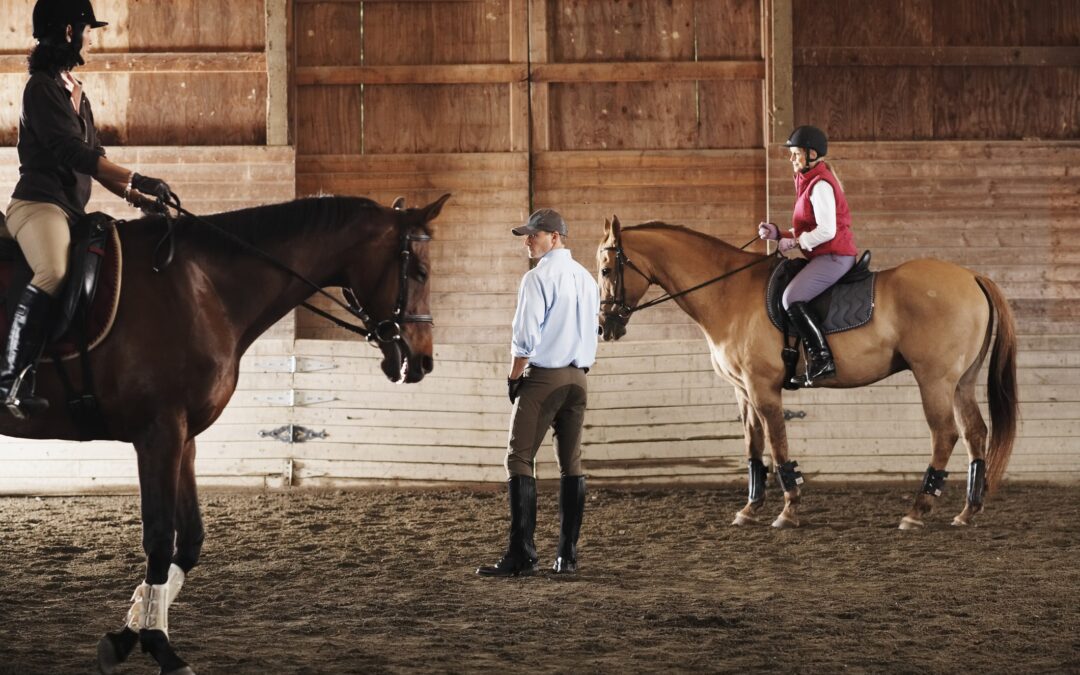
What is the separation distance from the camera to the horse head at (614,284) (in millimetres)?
7617

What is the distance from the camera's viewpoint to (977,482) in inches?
291

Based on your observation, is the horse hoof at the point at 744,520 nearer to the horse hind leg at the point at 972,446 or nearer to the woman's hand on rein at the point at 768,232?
the horse hind leg at the point at 972,446

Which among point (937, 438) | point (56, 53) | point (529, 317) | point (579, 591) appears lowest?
point (579, 591)

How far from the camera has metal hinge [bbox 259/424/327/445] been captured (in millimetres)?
9219

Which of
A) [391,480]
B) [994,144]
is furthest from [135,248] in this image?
[994,144]

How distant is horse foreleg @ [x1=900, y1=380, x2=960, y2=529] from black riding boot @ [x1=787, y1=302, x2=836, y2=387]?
65 centimetres

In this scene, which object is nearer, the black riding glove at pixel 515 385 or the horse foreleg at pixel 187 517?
the horse foreleg at pixel 187 517

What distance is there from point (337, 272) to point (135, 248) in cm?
73

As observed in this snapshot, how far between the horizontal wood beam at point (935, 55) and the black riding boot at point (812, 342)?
3.80 meters

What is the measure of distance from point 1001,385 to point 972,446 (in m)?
0.42

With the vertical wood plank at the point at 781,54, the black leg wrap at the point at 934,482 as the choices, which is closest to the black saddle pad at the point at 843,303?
the black leg wrap at the point at 934,482

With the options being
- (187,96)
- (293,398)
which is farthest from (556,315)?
(187,96)

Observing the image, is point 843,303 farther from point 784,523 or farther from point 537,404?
point 537,404

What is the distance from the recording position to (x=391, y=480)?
920 cm
